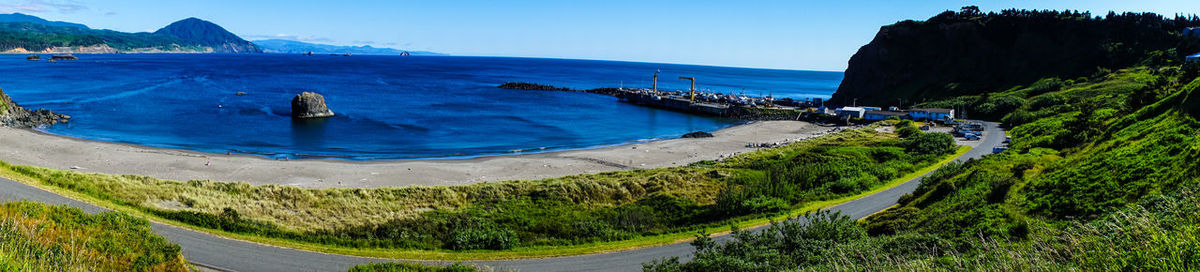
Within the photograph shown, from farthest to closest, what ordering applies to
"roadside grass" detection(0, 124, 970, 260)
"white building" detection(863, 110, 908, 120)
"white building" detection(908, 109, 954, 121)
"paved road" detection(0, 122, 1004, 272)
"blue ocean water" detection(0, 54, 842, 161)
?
"white building" detection(863, 110, 908, 120)
"white building" detection(908, 109, 954, 121)
"blue ocean water" detection(0, 54, 842, 161)
"roadside grass" detection(0, 124, 970, 260)
"paved road" detection(0, 122, 1004, 272)

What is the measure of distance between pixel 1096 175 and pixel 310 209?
29.9 metres

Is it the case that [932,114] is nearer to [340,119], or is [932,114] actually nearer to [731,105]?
[731,105]

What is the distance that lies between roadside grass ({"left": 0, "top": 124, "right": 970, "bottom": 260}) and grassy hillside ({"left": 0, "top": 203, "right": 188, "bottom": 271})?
550 cm

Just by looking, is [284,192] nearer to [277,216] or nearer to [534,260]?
[277,216]

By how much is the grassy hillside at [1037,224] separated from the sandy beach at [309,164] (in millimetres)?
24954

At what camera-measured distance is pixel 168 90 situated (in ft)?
332

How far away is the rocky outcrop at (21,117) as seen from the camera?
186ft

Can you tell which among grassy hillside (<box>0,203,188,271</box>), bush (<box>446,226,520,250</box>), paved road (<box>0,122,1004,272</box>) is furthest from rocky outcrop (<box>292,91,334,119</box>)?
grassy hillside (<box>0,203,188,271</box>)

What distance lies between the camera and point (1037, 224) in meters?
12.7

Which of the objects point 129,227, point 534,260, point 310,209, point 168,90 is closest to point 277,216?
point 310,209

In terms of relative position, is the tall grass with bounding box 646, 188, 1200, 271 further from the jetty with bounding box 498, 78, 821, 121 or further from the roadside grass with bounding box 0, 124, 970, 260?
the jetty with bounding box 498, 78, 821, 121

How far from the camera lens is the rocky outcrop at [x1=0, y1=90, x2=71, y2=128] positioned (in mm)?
56562

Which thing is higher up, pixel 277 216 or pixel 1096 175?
pixel 1096 175

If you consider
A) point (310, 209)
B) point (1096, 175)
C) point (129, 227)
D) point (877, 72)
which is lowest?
point (310, 209)
